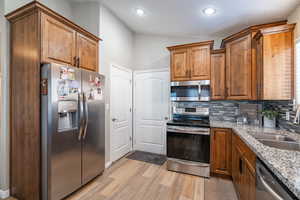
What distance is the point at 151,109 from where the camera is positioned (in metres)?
3.65

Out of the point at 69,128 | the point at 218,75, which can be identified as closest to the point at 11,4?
the point at 69,128

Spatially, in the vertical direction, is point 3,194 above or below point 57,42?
below

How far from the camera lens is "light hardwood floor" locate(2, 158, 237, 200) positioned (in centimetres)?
202

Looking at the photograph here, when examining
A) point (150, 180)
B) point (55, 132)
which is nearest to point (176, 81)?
point (150, 180)

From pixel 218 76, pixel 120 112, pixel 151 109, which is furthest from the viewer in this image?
pixel 151 109

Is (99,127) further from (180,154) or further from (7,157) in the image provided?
(180,154)

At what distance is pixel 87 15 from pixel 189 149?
3148 millimetres

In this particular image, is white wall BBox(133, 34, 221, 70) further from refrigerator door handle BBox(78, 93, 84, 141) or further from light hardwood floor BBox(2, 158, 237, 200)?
light hardwood floor BBox(2, 158, 237, 200)

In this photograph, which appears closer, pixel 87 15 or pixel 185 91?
pixel 87 15

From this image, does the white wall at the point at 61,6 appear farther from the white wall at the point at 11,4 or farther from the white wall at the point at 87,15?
the white wall at the point at 11,4

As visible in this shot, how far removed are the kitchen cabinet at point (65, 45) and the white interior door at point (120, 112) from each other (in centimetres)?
66

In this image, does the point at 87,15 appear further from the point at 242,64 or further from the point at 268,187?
the point at 268,187

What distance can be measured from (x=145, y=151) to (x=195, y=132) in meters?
1.68

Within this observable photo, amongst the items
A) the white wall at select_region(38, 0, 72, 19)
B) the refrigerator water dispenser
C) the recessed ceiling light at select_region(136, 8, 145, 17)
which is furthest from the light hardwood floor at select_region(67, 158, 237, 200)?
the white wall at select_region(38, 0, 72, 19)
